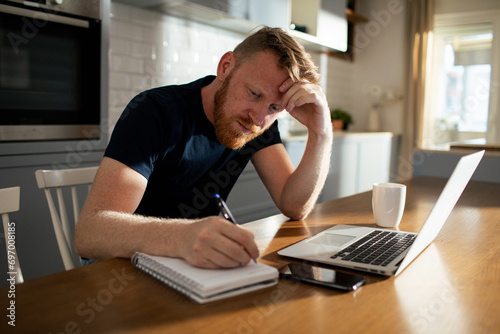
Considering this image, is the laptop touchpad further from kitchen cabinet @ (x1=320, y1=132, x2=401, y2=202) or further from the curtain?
the curtain

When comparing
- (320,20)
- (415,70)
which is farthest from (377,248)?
(415,70)

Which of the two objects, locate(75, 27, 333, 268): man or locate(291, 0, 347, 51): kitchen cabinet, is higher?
locate(291, 0, 347, 51): kitchen cabinet

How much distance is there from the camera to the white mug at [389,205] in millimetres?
1236

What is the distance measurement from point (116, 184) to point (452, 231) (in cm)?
90

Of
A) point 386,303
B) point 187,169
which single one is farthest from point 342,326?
point 187,169

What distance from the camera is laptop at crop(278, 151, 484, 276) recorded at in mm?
867

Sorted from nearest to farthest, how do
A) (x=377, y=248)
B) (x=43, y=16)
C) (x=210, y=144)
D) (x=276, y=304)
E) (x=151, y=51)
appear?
1. (x=276, y=304)
2. (x=377, y=248)
3. (x=210, y=144)
4. (x=43, y=16)
5. (x=151, y=51)

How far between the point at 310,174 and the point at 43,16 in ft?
4.52

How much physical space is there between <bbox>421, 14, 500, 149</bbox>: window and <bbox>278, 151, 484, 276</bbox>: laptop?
13.9 feet

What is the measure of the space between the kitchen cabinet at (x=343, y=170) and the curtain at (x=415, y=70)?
0.16 m

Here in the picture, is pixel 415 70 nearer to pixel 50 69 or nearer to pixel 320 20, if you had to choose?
pixel 320 20

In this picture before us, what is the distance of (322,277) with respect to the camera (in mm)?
822

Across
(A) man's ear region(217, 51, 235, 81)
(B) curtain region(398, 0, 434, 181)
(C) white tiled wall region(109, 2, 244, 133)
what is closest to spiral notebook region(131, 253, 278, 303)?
(A) man's ear region(217, 51, 235, 81)

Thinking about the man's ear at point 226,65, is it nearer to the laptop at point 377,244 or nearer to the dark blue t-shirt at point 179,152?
the dark blue t-shirt at point 179,152
